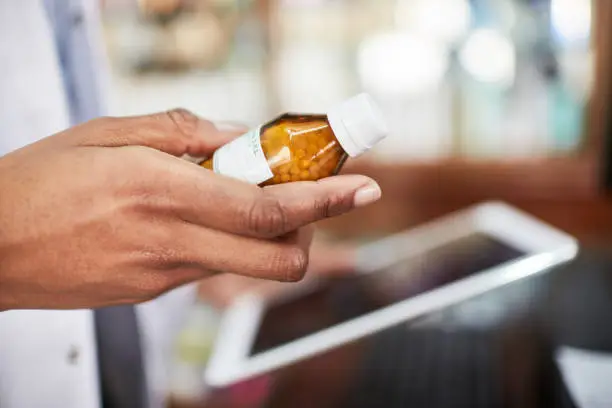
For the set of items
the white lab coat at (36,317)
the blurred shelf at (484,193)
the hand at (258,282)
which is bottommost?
the blurred shelf at (484,193)

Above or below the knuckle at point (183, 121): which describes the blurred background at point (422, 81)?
below

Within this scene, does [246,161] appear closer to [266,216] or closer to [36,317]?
[266,216]

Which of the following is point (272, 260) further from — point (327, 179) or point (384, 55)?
point (384, 55)

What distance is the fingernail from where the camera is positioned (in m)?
0.55

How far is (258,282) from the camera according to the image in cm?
114

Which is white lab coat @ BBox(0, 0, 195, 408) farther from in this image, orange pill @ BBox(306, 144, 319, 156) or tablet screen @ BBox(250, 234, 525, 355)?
orange pill @ BBox(306, 144, 319, 156)

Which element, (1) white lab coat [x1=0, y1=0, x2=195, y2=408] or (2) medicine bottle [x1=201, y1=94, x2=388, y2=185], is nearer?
(2) medicine bottle [x1=201, y1=94, x2=388, y2=185]

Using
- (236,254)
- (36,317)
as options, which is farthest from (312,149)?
(36,317)

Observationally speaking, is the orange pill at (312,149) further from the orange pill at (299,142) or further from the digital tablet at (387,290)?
the digital tablet at (387,290)

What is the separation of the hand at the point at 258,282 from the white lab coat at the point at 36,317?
0.32m

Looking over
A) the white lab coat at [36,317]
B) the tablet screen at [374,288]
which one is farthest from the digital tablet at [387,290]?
the white lab coat at [36,317]

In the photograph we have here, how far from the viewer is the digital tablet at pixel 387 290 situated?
83 cm

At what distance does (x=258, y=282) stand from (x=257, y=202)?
65 cm

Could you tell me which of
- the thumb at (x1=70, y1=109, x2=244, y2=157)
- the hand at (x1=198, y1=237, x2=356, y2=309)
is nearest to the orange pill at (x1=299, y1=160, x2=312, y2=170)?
the thumb at (x1=70, y1=109, x2=244, y2=157)
